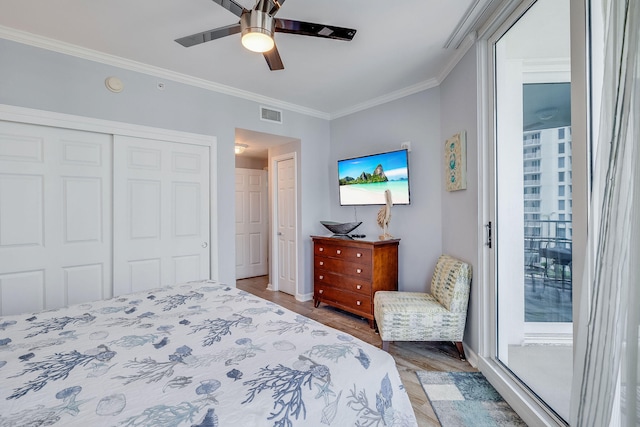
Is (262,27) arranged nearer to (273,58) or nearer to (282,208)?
(273,58)

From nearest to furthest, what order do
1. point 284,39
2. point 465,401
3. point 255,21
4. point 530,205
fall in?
point 255,21 < point 465,401 < point 530,205 < point 284,39

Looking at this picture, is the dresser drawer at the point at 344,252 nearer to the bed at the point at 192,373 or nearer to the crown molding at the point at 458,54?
the bed at the point at 192,373

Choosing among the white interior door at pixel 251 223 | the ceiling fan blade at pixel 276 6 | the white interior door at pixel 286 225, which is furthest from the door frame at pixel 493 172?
the white interior door at pixel 251 223

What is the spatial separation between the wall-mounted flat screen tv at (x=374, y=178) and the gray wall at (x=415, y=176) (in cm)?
14

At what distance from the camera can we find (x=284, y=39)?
2.38 metres

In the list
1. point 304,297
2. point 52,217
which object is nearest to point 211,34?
point 52,217

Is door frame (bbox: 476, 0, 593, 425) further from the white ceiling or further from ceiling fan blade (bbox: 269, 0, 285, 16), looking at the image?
ceiling fan blade (bbox: 269, 0, 285, 16)

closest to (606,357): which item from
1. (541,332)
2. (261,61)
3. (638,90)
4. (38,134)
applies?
(638,90)

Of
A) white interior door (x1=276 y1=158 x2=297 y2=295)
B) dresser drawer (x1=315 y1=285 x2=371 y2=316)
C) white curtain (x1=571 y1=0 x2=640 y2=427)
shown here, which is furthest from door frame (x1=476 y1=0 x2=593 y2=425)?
white interior door (x1=276 y1=158 x2=297 y2=295)

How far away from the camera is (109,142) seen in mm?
2688

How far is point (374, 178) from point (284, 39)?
72.7 inches

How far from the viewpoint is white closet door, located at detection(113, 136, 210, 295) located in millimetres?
2746

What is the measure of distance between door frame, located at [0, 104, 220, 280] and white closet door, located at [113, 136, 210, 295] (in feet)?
0.18

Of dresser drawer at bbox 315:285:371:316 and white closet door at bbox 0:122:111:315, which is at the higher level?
white closet door at bbox 0:122:111:315
